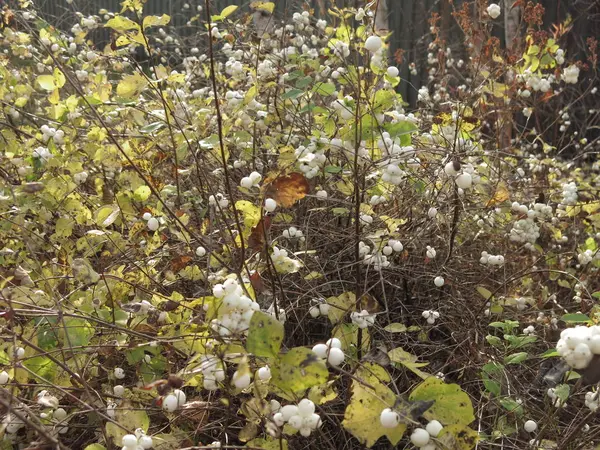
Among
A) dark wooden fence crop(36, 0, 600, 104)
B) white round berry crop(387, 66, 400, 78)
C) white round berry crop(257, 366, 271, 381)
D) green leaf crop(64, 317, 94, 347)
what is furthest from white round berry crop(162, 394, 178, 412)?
dark wooden fence crop(36, 0, 600, 104)

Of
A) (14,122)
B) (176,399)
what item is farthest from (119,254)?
(14,122)

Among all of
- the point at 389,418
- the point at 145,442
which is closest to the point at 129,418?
the point at 145,442

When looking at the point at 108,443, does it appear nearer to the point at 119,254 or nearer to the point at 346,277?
the point at 119,254

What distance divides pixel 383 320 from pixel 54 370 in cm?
103

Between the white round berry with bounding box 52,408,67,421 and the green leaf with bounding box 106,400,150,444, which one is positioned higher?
the green leaf with bounding box 106,400,150,444

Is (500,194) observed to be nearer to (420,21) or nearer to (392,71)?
(392,71)

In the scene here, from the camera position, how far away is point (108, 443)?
1.28 meters

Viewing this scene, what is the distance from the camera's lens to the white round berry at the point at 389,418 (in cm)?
101

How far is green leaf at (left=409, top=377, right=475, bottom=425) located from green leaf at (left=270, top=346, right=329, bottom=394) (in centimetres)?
19

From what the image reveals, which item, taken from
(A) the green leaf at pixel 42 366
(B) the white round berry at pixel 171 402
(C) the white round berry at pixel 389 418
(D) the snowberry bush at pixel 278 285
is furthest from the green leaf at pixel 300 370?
(A) the green leaf at pixel 42 366

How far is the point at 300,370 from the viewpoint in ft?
3.41

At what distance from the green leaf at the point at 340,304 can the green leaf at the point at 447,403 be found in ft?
1.76

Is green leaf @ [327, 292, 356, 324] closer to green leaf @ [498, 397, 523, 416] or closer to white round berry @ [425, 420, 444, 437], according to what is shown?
green leaf @ [498, 397, 523, 416]

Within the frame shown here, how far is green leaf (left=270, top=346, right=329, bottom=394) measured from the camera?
1028 mm
